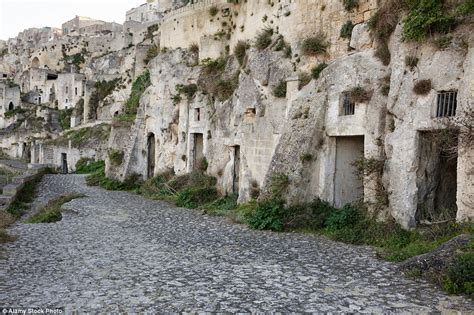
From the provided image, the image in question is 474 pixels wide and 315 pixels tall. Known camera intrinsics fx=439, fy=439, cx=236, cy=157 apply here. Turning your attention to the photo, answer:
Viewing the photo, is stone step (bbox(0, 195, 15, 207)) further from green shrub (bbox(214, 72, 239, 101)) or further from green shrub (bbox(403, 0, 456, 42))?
green shrub (bbox(403, 0, 456, 42))

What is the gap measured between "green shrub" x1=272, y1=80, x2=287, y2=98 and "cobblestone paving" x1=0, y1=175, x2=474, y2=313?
5.55 metres

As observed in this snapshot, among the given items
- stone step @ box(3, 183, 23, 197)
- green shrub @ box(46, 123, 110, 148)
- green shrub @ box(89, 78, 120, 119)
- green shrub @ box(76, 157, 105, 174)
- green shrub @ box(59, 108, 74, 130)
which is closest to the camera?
stone step @ box(3, 183, 23, 197)

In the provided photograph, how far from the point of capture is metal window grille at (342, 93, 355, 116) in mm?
12591

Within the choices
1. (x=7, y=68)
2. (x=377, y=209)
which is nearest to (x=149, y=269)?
(x=377, y=209)

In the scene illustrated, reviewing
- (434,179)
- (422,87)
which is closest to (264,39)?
(422,87)

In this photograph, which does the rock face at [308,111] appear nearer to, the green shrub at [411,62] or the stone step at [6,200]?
the green shrub at [411,62]

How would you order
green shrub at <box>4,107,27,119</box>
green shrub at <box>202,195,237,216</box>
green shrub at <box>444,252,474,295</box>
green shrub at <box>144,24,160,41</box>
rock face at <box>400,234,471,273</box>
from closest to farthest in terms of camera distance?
green shrub at <box>444,252,474,295</box> < rock face at <box>400,234,471,273</box> < green shrub at <box>202,195,237,216</box> < green shrub at <box>144,24,160,41</box> < green shrub at <box>4,107,27,119</box>

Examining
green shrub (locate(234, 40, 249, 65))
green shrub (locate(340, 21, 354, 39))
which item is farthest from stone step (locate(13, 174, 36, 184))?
green shrub (locate(340, 21, 354, 39))

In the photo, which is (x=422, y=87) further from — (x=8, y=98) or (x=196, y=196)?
(x=8, y=98)

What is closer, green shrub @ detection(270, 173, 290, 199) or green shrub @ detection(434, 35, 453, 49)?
green shrub @ detection(434, 35, 453, 49)

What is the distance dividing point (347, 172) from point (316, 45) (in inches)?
176

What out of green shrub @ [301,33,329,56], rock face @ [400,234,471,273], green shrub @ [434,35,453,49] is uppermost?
green shrub @ [301,33,329,56]

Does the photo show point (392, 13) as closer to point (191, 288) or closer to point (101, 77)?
point (191, 288)

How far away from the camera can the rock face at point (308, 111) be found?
33.7 ft
